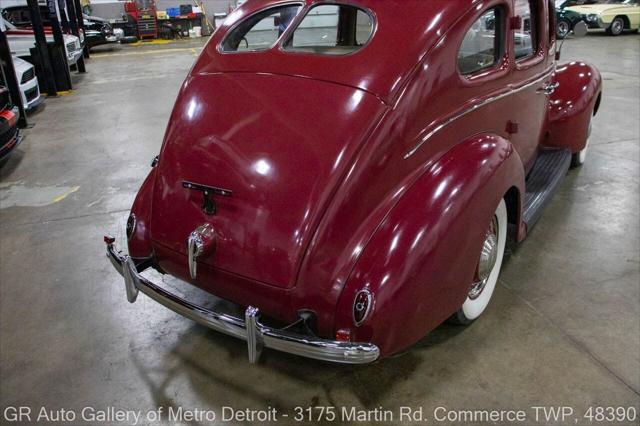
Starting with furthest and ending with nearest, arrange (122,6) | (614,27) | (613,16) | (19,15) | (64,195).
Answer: (122,6) < (614,27) < (613,16) < (19,15) < (64,195)

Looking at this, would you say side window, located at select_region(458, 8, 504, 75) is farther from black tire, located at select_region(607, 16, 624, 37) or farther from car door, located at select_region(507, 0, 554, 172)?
black tire, located at select_region(607, 16, 624, 37)

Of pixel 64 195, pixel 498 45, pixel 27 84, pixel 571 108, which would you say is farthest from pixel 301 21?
pixel 27 84

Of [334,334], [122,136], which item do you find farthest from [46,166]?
[334,334]

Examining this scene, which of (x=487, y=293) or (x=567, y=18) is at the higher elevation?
(x=567, y=18)

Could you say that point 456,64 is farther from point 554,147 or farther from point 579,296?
point 554,147

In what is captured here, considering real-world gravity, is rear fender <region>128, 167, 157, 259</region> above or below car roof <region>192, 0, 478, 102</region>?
below

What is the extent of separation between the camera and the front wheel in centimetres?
236

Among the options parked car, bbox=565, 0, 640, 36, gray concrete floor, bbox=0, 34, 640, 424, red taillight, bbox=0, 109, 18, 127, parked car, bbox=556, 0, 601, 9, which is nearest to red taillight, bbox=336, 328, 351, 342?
gray concrete floor, bbox=0, 34, 640, 424

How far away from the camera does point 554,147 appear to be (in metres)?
3.77

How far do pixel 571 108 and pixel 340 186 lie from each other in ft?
8.64

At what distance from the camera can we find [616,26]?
13633mm

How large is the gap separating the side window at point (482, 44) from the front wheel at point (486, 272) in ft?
2.20

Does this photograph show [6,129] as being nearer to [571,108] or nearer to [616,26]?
[571,108]

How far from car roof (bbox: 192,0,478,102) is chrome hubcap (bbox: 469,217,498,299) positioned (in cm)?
90
